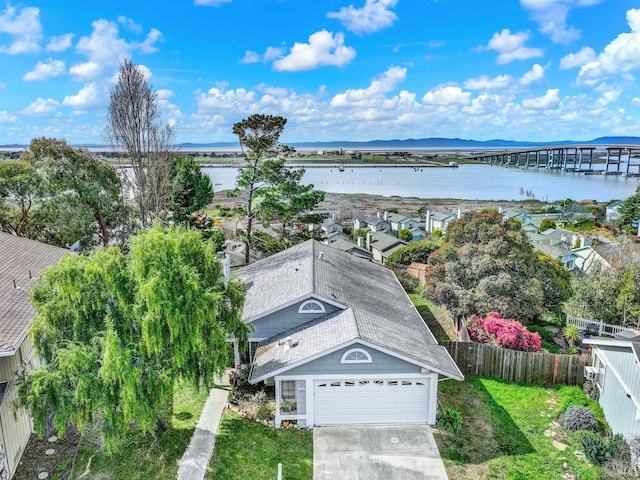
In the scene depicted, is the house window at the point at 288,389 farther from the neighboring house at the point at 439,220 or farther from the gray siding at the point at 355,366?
the neighboring house at the point at 439,220

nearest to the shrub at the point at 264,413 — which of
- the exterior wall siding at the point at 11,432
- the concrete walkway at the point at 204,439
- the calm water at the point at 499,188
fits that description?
the concrete walkway at the point at 204,439

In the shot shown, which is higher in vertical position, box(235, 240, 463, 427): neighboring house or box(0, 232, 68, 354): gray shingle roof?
box(0, 232, 68, 354): gray shingle roof

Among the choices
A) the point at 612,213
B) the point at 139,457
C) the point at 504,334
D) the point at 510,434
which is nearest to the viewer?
the point at 139,457

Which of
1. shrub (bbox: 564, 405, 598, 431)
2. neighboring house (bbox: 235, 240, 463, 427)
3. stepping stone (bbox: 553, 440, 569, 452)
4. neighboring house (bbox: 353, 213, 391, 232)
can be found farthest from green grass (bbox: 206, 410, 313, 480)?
neighboring house (bbox: 353, 213, 391, 232)

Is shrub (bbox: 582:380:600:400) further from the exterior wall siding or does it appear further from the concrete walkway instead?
the exterior wall siding

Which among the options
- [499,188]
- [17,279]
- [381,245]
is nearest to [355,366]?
[17,279]

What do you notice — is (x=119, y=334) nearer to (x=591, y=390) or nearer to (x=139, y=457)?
(x=139, y=457)
